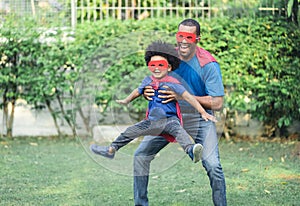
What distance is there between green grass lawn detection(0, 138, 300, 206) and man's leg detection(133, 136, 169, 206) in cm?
9

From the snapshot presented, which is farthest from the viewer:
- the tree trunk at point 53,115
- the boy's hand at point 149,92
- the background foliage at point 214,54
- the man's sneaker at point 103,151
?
the tree trunk at point 53,115

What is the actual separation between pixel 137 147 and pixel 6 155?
3735 mm

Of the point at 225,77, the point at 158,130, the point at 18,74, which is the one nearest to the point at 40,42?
the point at 18,74

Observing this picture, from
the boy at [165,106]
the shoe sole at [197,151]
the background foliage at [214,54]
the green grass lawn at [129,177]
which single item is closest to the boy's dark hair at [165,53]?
the boy at [165,106]

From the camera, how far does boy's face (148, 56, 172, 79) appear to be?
4641 mm

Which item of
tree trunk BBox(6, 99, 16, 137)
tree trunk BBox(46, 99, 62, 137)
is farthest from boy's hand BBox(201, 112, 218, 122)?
tree trunk BBox(6, 99, 16, 137)

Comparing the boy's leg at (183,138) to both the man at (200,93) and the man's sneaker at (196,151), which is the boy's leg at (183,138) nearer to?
the man's sneaker at (196,151)

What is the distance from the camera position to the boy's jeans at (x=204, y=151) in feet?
16.4

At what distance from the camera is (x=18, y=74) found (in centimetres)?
998

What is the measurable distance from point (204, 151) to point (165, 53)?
79 centimetres

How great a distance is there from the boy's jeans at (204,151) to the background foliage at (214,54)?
405cm

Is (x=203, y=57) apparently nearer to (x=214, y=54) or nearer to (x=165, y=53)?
(x=165, y=53)

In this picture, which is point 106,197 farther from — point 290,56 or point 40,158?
point 290,56

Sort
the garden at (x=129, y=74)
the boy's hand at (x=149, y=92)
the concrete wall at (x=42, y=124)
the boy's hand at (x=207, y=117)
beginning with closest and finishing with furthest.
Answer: the boy's hand at (x=149, y=92) < the boy's hand at (x=207, y=117) < the garden at (x=129, y=74) < the concrete wall at (x=42, y=124)
